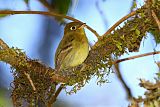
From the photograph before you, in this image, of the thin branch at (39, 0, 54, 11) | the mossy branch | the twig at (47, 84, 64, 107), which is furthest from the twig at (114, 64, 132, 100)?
the thin branch at (39, 0, 54, 11)

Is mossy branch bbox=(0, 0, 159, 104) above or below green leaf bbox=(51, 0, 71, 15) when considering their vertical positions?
below

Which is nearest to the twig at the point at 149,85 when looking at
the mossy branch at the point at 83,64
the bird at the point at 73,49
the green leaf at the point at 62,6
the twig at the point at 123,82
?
the mossy branch at the point at 83,64

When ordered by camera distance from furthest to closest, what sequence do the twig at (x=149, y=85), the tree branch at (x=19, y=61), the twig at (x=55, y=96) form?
the twig at (x=55, y=96)
the tree branch at (x=19, y=61)
the twig at (x=149, y=85)

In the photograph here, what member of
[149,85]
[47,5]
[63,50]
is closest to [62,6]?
[47,5]

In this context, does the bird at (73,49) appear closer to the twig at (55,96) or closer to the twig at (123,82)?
the twig at (55,96)

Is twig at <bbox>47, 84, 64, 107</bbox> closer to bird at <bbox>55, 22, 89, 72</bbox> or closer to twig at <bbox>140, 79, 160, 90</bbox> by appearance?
bird at <bbox>55, 22, 89, 72</bbox>

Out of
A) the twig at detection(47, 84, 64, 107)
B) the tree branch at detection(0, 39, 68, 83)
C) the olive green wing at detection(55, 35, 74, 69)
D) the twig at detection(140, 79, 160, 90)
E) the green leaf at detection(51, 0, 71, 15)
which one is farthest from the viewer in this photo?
the green leaf at detection(51, 0, 71, 15)

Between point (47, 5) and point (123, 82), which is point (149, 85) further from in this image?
point (47, 5)

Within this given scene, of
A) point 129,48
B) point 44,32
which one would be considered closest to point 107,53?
point 129,48
